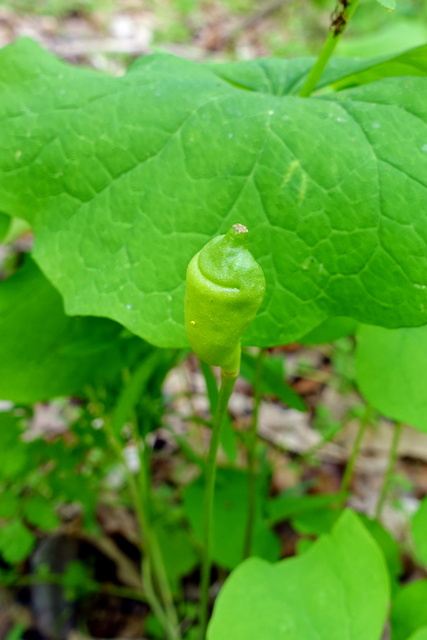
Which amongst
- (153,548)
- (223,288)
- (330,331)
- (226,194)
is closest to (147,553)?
(153,548)

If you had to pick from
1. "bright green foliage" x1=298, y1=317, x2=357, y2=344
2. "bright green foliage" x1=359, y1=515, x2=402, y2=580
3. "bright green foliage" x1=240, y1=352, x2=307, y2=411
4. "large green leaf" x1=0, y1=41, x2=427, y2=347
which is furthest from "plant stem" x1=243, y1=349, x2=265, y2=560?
"large green leaf" x1=0, y1=41, x2=427, y2=347

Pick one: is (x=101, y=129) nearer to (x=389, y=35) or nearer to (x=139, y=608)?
(x=139, y=608)

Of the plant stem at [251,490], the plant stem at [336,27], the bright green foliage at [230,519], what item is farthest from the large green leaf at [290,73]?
the bright green foliage at [230,519]

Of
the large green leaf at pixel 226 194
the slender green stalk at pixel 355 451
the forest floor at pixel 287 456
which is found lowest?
the forest floor at pixel 287 456

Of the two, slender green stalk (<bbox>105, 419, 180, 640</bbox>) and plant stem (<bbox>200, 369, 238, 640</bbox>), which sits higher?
plant stem (<bbox>200, 369, 238, 640</bbox>)

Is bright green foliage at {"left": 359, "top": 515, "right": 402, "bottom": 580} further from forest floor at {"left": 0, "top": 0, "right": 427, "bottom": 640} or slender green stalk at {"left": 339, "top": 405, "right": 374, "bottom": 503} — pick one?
forest floor at {"left": 0, "top": 0, "right": 427, "bottom": 640}

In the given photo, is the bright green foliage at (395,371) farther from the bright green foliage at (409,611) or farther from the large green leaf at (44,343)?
the large green leaf at (44,343)
